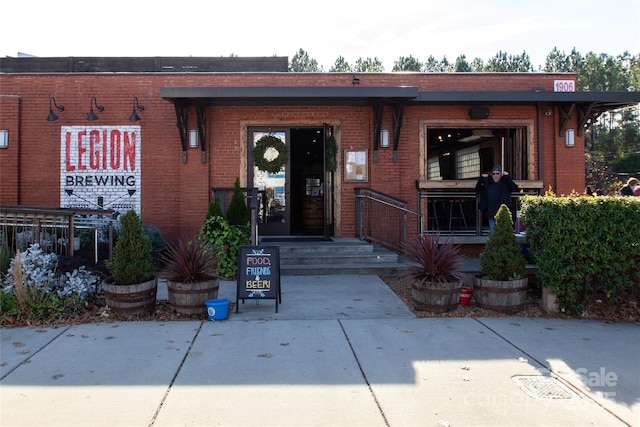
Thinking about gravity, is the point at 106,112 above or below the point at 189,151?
above

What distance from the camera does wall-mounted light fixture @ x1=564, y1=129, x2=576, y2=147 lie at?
11.1 m

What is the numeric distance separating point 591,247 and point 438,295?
2.00 meters

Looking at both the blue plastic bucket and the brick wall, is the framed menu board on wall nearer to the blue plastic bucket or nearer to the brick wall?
the brick wall

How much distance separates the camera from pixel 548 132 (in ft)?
36.7

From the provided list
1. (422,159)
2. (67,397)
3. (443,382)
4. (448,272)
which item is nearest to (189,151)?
(422,159)

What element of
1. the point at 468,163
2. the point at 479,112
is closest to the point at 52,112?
the point at 479,112

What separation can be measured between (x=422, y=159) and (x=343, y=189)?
6.36ft

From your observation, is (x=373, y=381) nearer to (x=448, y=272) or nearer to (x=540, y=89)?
(x=448, y=272)

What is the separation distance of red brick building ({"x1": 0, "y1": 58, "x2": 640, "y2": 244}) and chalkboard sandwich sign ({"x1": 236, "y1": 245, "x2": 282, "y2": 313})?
4452 mm

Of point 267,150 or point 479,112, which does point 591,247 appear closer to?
point 479,112

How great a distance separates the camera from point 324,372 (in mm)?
4379

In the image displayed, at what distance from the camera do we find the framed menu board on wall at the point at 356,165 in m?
10.9

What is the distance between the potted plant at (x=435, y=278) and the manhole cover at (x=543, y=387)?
201cm

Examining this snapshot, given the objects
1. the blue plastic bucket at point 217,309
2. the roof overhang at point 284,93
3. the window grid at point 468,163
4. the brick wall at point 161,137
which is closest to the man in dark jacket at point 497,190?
the brick wall at point 161,137
